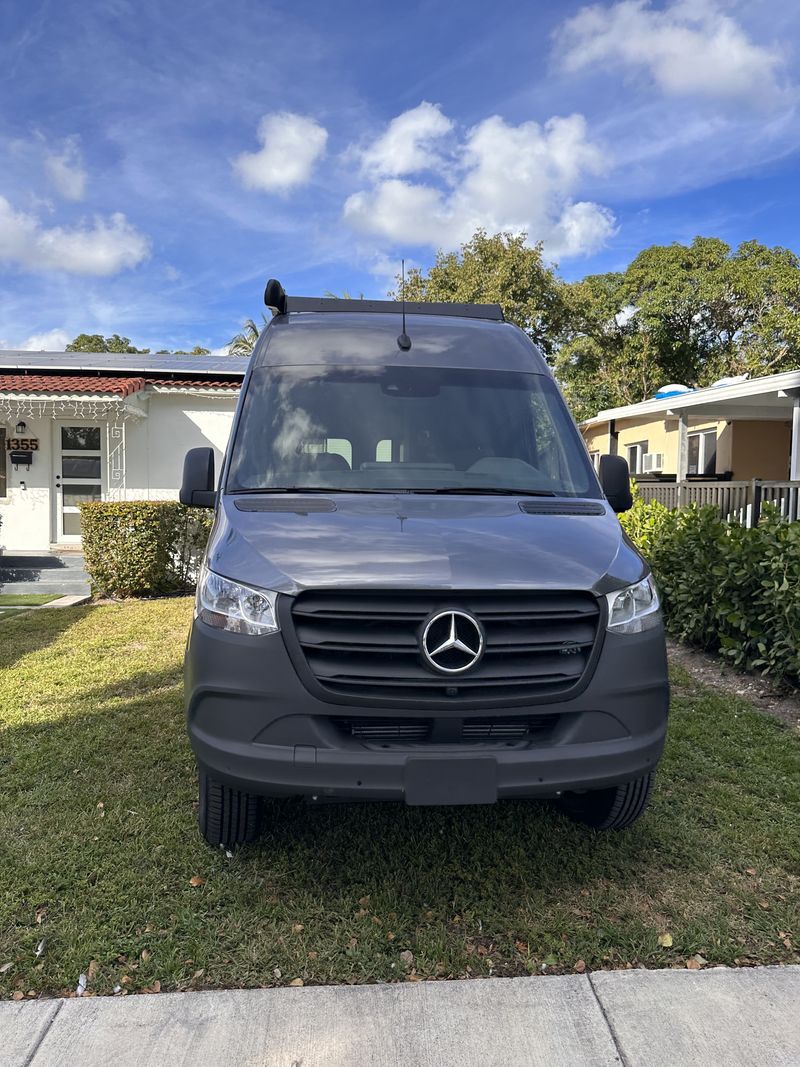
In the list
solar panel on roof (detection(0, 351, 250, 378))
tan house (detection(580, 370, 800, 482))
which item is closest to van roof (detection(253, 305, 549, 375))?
solar panel on roof (detection(0, 351, 250, 378))

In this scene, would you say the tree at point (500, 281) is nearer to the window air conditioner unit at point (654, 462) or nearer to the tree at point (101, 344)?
the window air conditioner unit at point (654, 462)

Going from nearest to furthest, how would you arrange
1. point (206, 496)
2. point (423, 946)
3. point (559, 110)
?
1. point (423, 946)
2. point (206, 496)
3. point (559, 110)

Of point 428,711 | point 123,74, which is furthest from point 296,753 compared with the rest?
point 123,74

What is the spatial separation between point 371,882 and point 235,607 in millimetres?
1282

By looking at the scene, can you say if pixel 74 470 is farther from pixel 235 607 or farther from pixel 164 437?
pixel 235 607

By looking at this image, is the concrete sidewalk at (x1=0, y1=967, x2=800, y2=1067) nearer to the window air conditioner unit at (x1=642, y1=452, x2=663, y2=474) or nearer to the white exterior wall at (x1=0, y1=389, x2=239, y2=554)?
the white exterior wall at (x1=0, y1=389, x2=239, y2=554)

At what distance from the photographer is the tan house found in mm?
12852

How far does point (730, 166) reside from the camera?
27672 millimetres

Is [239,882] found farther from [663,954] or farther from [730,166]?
[730,166]

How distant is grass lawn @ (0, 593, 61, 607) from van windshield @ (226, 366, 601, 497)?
6962mm

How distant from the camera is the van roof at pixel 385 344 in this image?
361cm

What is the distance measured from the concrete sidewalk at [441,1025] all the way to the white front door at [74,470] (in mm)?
11174

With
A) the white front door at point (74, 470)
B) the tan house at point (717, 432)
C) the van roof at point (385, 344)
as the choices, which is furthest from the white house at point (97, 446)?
the van roof at point (385, 344)

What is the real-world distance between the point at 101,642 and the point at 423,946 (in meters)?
5.32
